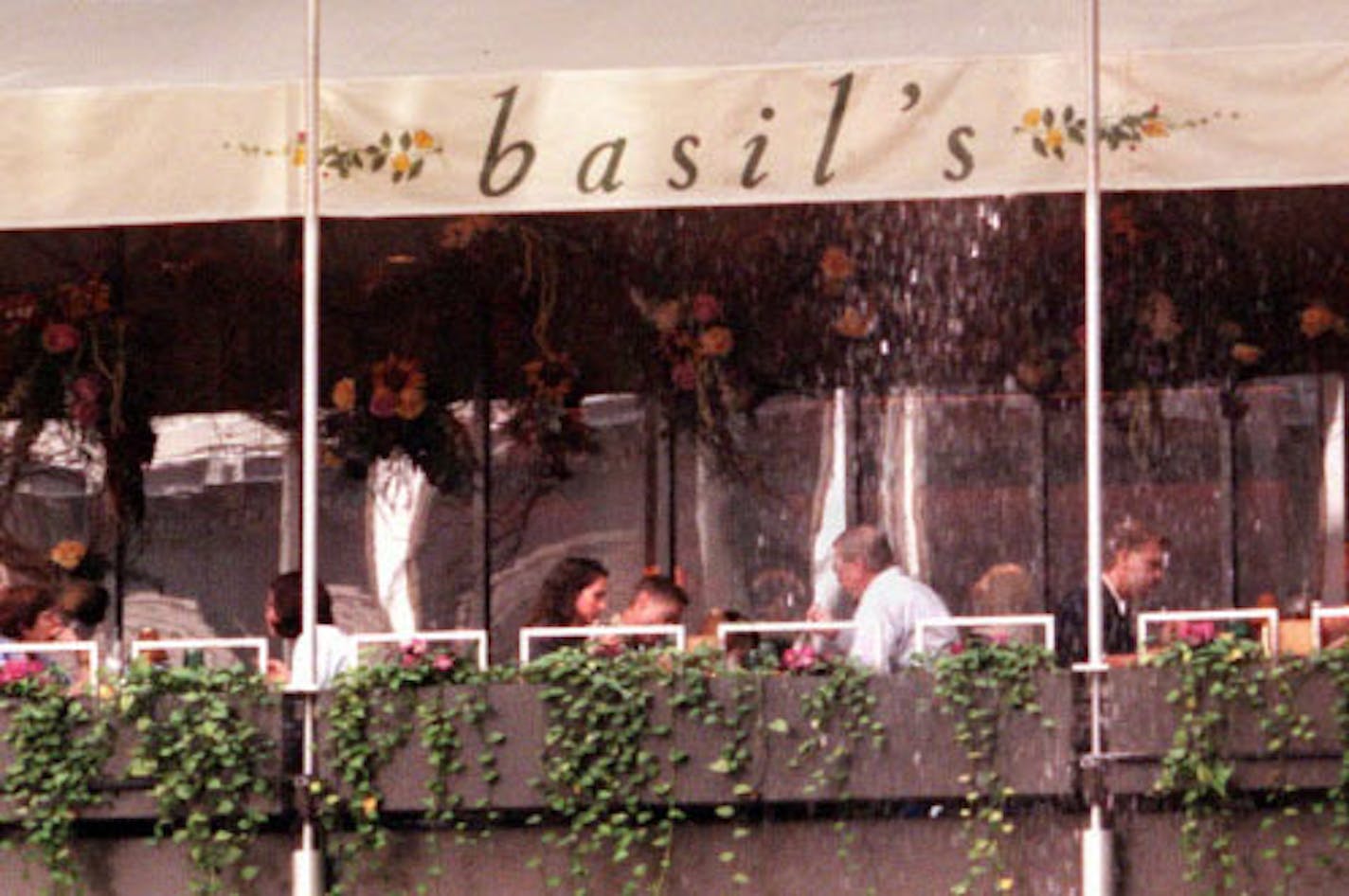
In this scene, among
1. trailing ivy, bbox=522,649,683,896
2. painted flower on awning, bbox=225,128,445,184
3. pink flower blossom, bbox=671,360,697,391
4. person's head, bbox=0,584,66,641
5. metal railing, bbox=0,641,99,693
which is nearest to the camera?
trailing ivy, bbox=522,649,683,896

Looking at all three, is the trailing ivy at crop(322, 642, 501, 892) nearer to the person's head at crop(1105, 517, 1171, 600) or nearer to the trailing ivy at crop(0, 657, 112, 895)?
the trailing ivy at crop(0, 657, 112, 895)

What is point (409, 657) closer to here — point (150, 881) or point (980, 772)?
point (150, 881)

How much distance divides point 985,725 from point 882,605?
4.48 feet

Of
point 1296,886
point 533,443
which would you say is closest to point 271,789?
point 1296,886

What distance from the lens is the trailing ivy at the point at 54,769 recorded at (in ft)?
42.9

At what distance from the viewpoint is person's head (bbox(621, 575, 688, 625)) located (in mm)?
15758

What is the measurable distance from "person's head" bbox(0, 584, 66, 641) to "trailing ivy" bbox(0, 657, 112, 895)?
5.48 ft

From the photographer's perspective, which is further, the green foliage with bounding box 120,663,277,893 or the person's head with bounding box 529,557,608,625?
the person's head with bounding box 529,557,608,625

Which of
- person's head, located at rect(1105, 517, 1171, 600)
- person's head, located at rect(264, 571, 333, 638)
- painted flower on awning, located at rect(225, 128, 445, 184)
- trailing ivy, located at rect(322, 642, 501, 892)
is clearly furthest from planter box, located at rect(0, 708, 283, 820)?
person's head, located at rect(1105, 517, 1171, 600)

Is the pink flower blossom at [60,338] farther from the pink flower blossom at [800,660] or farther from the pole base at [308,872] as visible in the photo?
the pink flower blossom at [800,660]

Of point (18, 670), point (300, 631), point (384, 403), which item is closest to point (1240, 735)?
point (300, 631)

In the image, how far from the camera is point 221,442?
17750 mm

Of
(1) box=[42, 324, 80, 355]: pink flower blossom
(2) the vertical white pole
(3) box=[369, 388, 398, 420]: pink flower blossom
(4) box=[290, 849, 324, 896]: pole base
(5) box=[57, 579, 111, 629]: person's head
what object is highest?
(1) box=[42, 324, 80, 355]: pink flower blossom

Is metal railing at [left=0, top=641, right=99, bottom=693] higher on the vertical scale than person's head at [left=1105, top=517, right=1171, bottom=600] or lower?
lower
